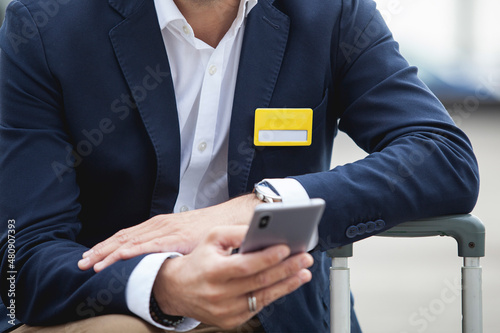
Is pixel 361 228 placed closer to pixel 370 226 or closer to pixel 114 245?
pixel 370 226

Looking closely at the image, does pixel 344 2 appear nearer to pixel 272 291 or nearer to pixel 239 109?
pixel 239 109

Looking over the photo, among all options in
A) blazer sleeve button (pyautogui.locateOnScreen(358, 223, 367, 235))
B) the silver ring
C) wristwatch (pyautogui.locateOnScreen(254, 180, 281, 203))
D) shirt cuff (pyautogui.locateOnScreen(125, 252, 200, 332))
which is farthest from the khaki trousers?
blazer sleeve button (pyautogui.locateOnScreen(358, 223, 367, 235))

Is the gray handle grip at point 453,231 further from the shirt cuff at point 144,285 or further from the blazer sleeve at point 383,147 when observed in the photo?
the shirt cuff at point 144,285

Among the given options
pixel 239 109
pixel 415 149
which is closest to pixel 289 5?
pixel 239 109

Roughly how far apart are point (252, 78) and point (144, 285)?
0.53 m

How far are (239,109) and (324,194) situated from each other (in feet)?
0.98

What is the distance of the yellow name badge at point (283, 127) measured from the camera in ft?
4.44

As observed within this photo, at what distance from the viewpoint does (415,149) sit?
1254 millimetres

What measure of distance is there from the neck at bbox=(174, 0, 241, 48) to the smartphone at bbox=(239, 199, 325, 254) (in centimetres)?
68

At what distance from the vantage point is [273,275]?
90cm

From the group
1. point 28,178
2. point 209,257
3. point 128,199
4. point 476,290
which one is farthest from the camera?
point 128,199

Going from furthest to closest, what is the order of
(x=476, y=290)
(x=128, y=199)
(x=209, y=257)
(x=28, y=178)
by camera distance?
(x=128, y=199) → (x=28, y=178) → (x=476, y=290) → (x=209, y=257)

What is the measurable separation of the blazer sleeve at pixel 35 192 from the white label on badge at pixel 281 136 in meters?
0.40

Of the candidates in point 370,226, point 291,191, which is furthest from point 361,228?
point 291,191
